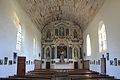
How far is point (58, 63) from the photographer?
28.2 m

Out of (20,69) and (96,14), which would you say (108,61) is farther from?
(20,69)

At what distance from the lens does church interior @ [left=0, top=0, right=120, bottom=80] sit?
1218cm

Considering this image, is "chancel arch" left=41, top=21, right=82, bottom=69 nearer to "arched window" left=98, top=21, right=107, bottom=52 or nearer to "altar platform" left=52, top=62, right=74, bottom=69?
"altar platform" left=52, top=62, right=74, bottom=69

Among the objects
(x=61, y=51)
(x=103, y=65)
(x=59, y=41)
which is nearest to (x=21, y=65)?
(x=103, y=65)

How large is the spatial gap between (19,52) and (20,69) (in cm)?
171

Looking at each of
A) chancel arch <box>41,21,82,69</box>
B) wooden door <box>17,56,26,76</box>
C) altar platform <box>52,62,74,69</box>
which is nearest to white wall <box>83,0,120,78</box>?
wooden door <box>17,56,26,76</box>

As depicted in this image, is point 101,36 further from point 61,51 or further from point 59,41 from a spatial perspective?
point 59,41

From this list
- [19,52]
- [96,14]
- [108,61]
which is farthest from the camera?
[96,14]

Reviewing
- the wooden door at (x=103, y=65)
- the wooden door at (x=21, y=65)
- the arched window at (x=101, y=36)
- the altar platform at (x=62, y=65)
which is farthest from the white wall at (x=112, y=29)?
the altar platform at (x=62, y=65)

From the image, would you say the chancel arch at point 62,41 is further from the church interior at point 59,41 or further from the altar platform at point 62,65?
the altar platform at point 62,65

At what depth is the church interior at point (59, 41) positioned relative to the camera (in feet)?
40.0

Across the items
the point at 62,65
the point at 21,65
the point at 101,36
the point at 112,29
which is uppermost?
the point at 112,29

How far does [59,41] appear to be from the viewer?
96.5 feet

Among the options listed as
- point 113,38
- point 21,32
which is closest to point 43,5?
point 21,32
